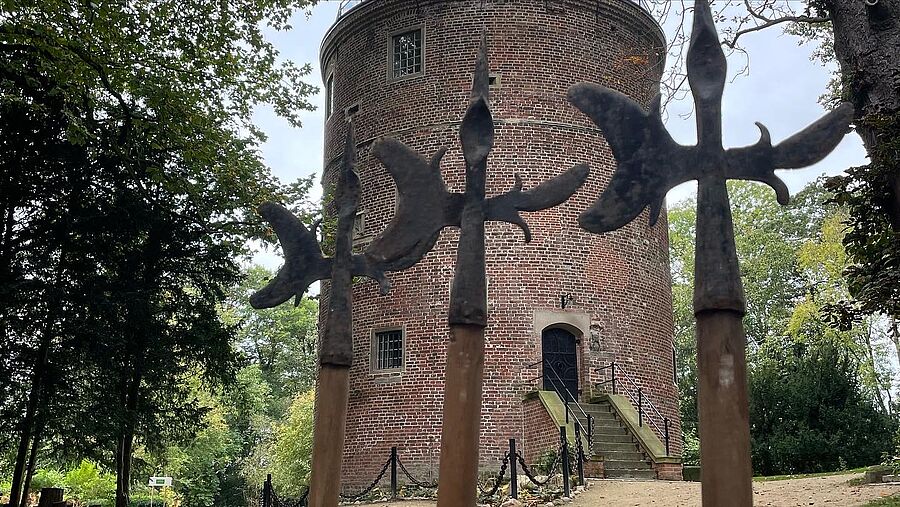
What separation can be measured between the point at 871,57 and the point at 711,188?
4.85m

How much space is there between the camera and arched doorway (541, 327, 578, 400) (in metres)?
19.2

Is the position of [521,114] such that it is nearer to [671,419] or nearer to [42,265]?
[671,419]

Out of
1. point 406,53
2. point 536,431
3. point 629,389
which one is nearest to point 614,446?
point 536,431

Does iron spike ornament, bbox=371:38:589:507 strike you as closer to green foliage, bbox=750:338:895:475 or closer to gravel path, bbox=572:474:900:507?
gravel path, bbox=572:474:900:507

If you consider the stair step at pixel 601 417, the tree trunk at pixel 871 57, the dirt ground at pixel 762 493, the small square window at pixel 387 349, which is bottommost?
the dirt ground at pixel 762 493

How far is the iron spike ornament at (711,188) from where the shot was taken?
194 inches

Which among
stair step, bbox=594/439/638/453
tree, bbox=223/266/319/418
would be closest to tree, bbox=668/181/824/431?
stair step, bbox=594/439/638/453

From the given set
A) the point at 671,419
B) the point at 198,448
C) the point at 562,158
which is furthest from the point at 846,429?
the point at 198,448

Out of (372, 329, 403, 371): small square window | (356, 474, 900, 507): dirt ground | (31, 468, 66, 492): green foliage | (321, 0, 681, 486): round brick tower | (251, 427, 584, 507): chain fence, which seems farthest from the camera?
(31, 468, 66, 492): green foliage

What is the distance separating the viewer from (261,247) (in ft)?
51.9

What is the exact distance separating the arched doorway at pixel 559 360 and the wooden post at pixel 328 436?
12.8m

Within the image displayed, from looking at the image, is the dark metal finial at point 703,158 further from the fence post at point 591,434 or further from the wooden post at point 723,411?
the fence post at point 591,434

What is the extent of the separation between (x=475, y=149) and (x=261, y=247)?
10.2 metres

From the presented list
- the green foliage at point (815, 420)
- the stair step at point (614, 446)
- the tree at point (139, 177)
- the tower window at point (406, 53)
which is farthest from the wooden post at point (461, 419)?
the green foliage at point (815, 420)
